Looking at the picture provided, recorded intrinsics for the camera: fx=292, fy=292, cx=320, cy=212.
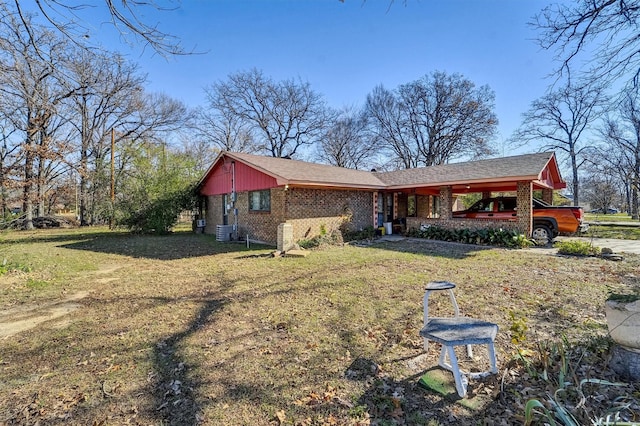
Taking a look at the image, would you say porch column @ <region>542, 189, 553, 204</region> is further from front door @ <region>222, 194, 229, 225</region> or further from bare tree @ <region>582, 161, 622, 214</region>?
front door @ <region>222, 194, 229, 225</region>

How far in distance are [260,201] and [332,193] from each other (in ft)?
10.1

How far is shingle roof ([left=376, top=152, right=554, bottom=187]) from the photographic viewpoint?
415 inches

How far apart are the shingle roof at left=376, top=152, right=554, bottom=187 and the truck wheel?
7.56ft

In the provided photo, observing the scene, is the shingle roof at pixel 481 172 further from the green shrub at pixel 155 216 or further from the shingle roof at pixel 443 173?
the green shrub at pixel 155 216

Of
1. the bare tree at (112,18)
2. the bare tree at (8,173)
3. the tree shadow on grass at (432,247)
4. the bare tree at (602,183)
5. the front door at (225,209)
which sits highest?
the bare tree at (602,183)

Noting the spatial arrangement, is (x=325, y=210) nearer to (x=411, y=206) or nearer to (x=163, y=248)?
(x=163, y=248)

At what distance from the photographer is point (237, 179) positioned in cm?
1348

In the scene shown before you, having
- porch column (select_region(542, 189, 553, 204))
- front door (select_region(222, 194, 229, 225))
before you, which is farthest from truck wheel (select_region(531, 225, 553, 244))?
front door (select_region(222, 194, 229, 225))

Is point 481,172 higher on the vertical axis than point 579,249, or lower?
higher

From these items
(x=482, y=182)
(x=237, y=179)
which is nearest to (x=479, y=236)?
(x=482, y=182)

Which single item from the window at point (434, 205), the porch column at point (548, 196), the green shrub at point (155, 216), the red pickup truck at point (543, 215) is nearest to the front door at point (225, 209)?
the green shrub at point (155, 216)

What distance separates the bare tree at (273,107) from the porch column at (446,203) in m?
19.8

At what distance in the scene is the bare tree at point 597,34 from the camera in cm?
363

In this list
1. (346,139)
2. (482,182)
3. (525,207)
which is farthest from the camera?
(346,139)
